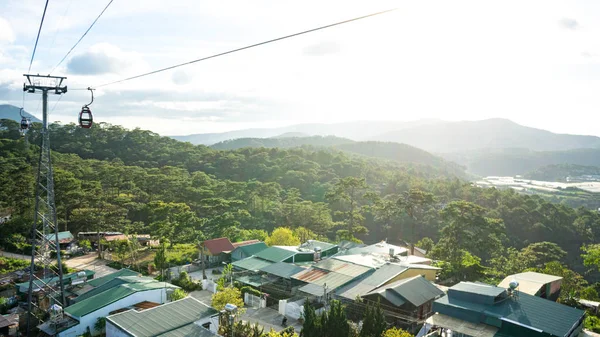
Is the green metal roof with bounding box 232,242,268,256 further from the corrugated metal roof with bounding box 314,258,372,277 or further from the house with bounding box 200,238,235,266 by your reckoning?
the corrugated metal roof with bounding box 314,258,372,277

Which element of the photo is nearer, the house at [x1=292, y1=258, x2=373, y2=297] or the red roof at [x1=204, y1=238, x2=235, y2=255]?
the house at [x1=292, y1=258, x2=373, y2=297]

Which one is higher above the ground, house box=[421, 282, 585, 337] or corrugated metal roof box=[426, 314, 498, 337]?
house box=[421, 282, 585, 337]

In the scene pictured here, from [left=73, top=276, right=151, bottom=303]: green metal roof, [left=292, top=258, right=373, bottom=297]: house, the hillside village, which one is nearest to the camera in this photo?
the hillside village

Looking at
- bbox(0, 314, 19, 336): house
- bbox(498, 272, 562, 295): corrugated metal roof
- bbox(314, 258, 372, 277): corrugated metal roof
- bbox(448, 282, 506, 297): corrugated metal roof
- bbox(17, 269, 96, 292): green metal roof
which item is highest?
bbox(448, 282, 506, 297): corrugated metal roof

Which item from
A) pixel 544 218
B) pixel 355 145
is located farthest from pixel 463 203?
pixel 355 145

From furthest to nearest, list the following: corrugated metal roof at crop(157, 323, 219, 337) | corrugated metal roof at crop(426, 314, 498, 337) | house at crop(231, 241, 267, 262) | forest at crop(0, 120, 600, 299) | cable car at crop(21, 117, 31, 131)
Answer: forest at crop(0, 120, 600, 299) → house at crop(231, 241, 267, 262) → cable car at crop(21, 117, 31, 131) → corrugated metal roof at crop(157, 323, 219, 337) → corrugated metal roof at crop(426, 314, 498, 337)

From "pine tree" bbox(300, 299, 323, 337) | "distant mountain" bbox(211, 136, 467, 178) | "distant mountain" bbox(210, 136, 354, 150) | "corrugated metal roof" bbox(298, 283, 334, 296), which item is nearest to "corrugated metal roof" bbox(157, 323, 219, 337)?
"pine tree" bbox(300, 299, 323, 337)

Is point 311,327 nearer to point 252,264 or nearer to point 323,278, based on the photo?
point 323,278

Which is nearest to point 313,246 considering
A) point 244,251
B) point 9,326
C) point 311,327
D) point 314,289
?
point 244,251
